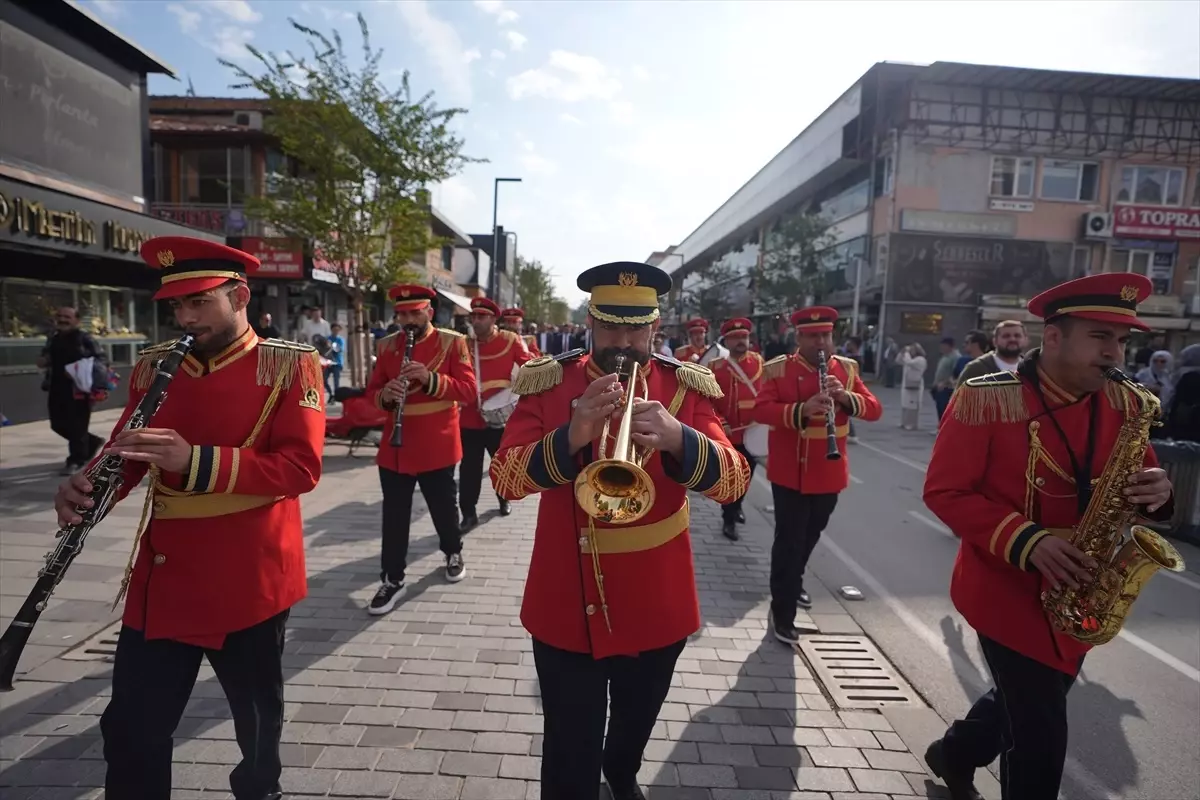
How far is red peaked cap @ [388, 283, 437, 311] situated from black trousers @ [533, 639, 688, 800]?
350 cm

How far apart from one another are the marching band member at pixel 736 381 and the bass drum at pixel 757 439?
1279 mm

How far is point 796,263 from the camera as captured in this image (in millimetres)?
31609

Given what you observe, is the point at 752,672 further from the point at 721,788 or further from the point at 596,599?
the point at 596,599

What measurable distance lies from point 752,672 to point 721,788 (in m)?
1.19

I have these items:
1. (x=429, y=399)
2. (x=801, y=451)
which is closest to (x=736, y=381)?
(x=801, y=451)

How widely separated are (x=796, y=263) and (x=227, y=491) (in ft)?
104

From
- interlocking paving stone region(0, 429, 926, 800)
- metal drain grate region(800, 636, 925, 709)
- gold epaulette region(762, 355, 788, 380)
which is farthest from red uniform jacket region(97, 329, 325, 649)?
gold epaulette region(762, 355, 788, 380)

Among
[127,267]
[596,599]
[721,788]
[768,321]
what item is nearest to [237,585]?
[596,599]

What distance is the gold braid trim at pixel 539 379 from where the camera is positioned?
104 inches

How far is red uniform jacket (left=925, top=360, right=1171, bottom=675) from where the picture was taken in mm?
2543

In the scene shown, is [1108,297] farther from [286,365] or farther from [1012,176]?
[1012,176]

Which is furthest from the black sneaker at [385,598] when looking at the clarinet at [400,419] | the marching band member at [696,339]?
the marching band member at [696,339]

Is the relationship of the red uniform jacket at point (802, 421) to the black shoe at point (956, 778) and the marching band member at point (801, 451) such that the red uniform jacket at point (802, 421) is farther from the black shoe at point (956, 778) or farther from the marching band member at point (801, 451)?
the black shoe at point (956, 778)

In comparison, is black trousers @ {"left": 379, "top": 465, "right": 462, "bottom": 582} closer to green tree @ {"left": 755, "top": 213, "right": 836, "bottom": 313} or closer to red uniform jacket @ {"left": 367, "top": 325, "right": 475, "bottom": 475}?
red uniform jacket @ {"left": 367, "top": 325, "right": 475, "bottom": 475}
